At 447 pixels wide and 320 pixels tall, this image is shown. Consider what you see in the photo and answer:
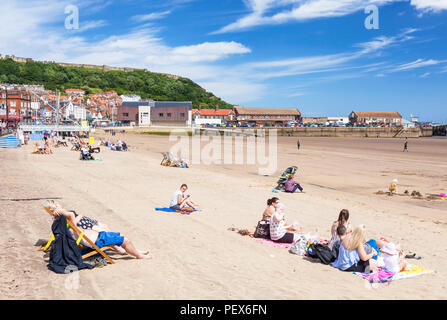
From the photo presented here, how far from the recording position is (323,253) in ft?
20.7

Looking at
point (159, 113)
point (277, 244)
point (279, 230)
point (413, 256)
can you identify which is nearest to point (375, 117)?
point (159, 113)

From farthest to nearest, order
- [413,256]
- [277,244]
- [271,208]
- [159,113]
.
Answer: [159,113] → [271,208] → [277,244] → [413,256]

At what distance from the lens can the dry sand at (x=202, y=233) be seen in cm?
500

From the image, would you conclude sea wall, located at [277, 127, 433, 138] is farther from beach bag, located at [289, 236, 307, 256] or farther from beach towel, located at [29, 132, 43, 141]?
beach bag, located at [289, 236, 307, 256]

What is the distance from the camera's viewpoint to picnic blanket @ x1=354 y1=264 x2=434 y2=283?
5578 millimetres

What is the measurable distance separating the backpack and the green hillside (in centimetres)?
14854

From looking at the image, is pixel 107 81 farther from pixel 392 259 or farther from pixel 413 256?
pixel 392 259

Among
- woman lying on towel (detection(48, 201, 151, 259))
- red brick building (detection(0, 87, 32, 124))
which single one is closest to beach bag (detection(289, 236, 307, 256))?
woman lying on towel (detection(48, 201, 151, 259))

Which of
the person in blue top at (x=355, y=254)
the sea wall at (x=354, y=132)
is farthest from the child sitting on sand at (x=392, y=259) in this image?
the sea wall at (x=354, y=132)

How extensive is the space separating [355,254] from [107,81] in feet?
588

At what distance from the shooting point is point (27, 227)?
740 cm
